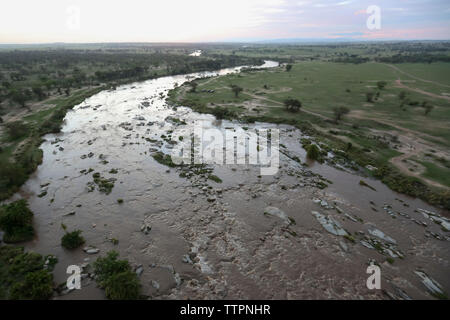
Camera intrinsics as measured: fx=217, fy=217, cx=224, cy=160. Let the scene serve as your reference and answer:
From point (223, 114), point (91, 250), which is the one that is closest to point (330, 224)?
point (91, 250)

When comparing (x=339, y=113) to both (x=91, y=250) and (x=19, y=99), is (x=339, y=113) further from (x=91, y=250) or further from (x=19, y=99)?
(x=19, y=99)

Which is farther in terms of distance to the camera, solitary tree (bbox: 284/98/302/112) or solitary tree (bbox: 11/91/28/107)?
solitary tree (bbox: 11/91/28/107)

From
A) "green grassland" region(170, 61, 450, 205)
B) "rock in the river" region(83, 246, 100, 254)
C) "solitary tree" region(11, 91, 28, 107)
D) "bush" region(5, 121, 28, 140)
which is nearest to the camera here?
"rock in the river" region(83, 246, 100, 254)

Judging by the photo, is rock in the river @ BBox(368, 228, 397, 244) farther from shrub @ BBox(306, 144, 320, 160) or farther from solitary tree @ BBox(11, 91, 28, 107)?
solitary tree @ BBox(11, 91, 28, 107)

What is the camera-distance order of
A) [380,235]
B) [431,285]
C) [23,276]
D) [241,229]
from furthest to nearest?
[241,229] < [380,235] < [431,285] < [23,276]

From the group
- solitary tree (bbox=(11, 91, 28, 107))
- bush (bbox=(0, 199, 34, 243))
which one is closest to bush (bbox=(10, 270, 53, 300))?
bush (bbox=(0, 199, 34, 243))
